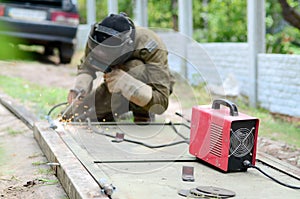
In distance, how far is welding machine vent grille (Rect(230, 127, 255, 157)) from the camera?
3.70 meters

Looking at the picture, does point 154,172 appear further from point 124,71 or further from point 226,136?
point 124,71

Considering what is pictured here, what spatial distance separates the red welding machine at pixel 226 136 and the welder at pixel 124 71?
0.92 meters

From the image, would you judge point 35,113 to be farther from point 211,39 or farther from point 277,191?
point 211,39

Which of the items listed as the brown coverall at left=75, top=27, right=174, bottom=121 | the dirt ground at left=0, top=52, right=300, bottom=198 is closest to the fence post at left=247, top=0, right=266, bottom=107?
the dirt ground at left=0, top=52, right=300, bottom=198

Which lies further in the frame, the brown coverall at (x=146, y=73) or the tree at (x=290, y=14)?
the tree at (x=290, y=14)

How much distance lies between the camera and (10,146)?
16.4 feet

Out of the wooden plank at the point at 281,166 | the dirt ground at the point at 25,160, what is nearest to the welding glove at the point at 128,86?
the dirt ground at the point at 25,160

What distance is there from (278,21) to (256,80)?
4.46m

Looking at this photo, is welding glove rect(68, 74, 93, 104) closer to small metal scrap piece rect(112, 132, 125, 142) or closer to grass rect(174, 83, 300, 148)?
small metal scrap piece rect(112, 132, 125, 142)

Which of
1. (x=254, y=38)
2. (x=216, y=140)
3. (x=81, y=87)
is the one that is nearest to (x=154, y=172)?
(x=216, y=140)

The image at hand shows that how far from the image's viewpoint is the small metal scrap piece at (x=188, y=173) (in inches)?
139

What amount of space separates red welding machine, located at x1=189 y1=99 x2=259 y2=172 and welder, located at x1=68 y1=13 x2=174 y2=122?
92cm

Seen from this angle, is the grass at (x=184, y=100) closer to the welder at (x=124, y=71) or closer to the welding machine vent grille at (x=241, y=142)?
the welder at (x=124, y=71)

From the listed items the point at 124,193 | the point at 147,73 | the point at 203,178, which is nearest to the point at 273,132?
the point at 147,73
